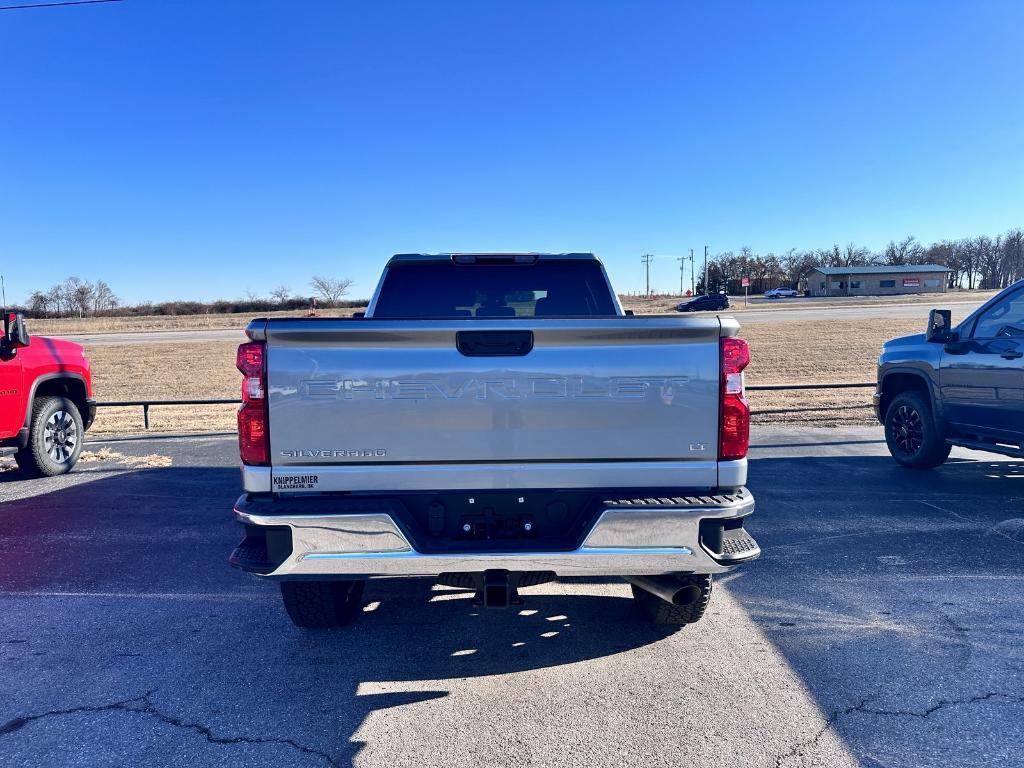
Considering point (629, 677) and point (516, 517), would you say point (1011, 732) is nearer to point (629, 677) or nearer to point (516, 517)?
point (629, 677)

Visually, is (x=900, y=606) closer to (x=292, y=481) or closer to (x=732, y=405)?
(x=732, y=405)

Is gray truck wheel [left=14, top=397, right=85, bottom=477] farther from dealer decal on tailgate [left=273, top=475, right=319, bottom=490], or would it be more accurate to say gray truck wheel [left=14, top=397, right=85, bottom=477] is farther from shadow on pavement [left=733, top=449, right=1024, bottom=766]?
shadow on pavement [left=733, top=449, right=1024, bottom=766]

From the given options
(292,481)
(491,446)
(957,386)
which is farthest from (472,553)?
(957,386)

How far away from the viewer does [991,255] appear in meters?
117

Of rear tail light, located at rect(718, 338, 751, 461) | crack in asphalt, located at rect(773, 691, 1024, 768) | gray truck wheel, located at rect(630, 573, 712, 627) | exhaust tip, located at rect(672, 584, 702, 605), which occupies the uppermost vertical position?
rear tail light, located at rect(718, 338, 751, 461)

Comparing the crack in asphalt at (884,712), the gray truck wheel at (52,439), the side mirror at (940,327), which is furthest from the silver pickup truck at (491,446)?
the gray truck wheel at (52,439)

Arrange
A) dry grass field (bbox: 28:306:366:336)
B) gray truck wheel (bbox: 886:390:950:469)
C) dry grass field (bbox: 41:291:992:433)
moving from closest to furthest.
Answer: gray truck wheel (bbox: 886:390:950:469), dry grass field (bbox: 41:291:992:433), dry grass field (bbox: 28:306:366:336)

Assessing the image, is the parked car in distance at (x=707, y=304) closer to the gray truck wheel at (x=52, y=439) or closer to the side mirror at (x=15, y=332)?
the gray truck wheel at (x=52, y=439)

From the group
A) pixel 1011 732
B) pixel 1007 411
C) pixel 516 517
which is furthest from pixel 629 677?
pixel 1007 411

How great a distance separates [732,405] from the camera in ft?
9.80

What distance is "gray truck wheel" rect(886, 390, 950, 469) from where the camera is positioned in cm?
739

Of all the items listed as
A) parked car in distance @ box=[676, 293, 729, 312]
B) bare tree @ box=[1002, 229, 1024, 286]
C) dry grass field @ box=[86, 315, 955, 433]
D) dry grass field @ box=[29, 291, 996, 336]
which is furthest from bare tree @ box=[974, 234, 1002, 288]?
dry grass field @ box=[86, 315, 955, 433]

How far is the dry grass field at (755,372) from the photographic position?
42.5 feet

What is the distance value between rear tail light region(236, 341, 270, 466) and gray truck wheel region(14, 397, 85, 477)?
6049 millimetres
